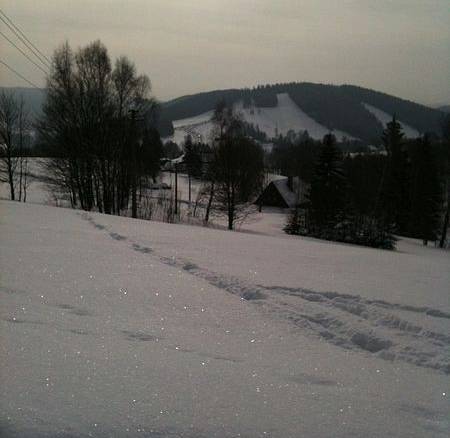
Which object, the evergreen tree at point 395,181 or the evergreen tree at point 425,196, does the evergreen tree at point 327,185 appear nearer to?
the evergreen tree at point 425,196

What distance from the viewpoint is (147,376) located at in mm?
2748

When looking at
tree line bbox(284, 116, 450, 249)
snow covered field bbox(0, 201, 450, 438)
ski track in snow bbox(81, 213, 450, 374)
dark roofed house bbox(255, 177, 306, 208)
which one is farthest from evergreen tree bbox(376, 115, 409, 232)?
ski track in snow bbox(81, 213, 450, 374)

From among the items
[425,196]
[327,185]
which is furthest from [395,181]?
[327,185]

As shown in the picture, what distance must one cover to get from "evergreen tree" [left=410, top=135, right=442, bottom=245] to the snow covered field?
35723 mm

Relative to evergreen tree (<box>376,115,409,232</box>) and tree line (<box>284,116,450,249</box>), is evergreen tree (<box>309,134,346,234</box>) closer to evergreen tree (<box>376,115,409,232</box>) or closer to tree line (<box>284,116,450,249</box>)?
tree line (<box>284,116,450,249</box>)

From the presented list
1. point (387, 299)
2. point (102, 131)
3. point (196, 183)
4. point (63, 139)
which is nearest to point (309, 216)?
point (102, 131)

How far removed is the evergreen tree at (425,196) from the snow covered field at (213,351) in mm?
35723

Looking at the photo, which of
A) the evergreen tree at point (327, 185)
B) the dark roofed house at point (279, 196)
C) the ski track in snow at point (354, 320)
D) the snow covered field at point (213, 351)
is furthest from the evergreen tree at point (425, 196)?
the snow covered field at point (213, 351)

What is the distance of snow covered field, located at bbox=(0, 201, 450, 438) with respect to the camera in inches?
92.0

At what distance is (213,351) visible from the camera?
10.8 ft

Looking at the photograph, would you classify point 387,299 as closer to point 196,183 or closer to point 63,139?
point 63,139

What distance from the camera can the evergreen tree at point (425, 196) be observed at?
39722mm

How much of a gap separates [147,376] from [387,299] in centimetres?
337

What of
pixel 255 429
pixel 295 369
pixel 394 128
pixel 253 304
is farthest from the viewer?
pixel 394 128
